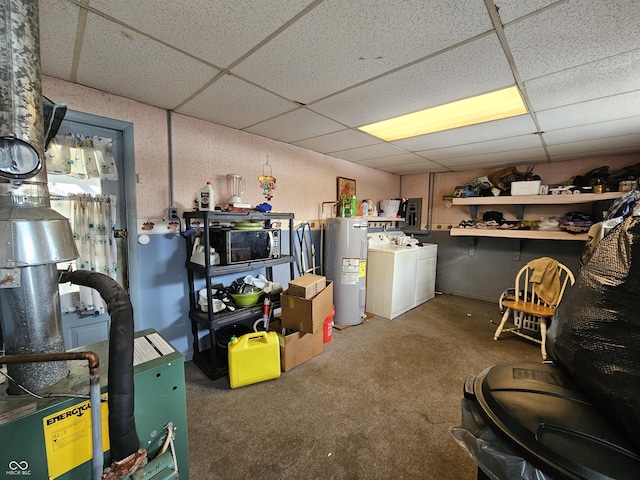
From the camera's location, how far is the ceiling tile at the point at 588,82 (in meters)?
1.37

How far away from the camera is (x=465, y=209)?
14.2ft

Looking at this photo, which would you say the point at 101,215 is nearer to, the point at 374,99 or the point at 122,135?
the point at 122,135

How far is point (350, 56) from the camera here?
53.7 inches

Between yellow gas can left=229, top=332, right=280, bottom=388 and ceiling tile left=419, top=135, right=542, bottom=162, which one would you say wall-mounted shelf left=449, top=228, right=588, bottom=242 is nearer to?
ceiling tile left=419, top=135, right=542, bottom=162

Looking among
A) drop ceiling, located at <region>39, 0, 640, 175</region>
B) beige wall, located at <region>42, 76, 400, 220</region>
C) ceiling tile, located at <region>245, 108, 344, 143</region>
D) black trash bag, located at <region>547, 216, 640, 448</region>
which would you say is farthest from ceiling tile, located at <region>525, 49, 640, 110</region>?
beige wall, located at <region>42, 76, 400, 220</region>

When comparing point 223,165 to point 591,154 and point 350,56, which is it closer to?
point 350,56

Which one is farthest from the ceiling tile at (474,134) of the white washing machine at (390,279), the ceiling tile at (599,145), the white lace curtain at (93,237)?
the white lace curtain at (93,237)

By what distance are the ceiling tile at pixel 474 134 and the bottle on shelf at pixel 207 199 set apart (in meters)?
1.98

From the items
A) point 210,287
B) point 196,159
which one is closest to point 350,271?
point 210,287

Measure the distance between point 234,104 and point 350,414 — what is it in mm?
2369

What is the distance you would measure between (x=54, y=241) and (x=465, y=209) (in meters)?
4.80

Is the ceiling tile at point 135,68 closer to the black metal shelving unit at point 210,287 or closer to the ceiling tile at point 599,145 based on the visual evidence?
the black metal shelving unit at point 210,287

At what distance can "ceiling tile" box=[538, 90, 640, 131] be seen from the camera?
5.78 feet

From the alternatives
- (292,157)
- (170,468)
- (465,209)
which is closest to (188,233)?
(292,157)
